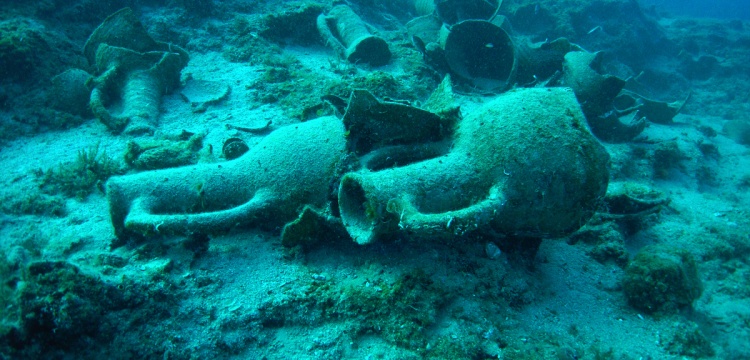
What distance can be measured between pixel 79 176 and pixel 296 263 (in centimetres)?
283

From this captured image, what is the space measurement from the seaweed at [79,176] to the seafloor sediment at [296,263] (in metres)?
0.01

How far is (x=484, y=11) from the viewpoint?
7852mm

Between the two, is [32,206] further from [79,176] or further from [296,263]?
[296,263]

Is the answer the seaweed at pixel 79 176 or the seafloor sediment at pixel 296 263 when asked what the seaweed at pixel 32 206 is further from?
the seaweed at pixel 79 176

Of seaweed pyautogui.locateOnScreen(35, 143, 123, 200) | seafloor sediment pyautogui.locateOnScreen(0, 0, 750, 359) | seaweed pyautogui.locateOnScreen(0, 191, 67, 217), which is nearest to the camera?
seafloor sediment pyautogui.locateOnScreen(0, 0, 750, 359)

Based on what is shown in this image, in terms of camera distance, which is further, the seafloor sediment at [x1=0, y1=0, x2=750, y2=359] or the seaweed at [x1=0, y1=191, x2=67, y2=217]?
the seaweed at [x1=0, y1=191, x2=67, y2=217]

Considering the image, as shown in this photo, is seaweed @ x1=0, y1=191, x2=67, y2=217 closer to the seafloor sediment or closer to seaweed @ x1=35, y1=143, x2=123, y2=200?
the seafloor sediment

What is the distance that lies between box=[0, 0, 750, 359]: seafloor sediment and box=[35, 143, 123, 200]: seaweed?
0.01 meters

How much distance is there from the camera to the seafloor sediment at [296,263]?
230 cm

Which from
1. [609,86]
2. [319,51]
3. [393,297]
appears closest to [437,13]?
[319,51]

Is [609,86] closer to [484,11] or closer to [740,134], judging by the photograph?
[484,11]

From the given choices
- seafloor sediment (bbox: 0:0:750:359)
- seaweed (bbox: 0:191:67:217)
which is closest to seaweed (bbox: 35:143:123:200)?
seafloor sediment (bbox: 0:0:750:359)

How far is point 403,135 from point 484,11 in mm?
6053

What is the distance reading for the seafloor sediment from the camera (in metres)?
2.30
